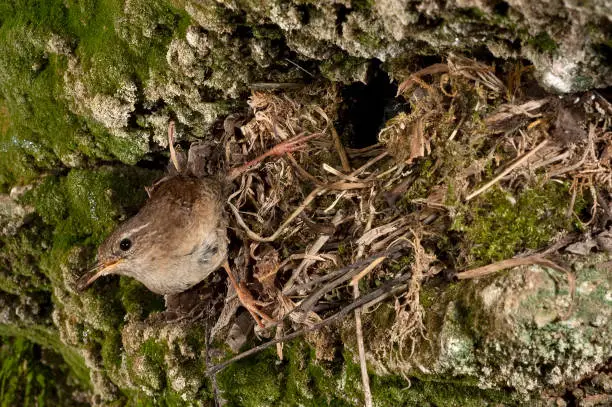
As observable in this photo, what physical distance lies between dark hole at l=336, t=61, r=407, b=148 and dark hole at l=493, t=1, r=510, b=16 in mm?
1029

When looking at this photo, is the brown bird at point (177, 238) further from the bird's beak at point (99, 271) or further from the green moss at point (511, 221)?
the green moss at point (511, 221)

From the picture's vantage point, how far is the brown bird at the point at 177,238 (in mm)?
2900

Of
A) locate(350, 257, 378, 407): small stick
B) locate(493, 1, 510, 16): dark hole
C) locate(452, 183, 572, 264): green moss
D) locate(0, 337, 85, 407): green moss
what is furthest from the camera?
locate(0, 337, 85, 407): green moss

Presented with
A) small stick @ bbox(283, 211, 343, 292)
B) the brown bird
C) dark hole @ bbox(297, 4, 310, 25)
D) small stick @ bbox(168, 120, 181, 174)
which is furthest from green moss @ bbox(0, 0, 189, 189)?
small stick @ bbox(283, 211, 343, 292)

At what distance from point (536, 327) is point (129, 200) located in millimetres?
2323

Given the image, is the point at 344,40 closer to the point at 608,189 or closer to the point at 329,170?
the point at 329,170

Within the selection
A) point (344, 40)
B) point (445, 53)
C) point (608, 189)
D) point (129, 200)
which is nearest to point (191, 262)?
point (129, 200)

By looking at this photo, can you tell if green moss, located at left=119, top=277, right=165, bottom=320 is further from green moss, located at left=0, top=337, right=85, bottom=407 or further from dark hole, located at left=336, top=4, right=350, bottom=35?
dark hole, located at left=336, top=4, right=350, bottom=35

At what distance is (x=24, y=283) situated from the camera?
399 centimetres

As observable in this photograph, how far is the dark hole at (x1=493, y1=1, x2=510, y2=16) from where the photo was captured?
1810 millimetres

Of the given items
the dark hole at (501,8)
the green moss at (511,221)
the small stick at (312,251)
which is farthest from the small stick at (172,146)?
the dark hole at (501,8)

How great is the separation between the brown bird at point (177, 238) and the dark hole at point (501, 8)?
1.29 meters

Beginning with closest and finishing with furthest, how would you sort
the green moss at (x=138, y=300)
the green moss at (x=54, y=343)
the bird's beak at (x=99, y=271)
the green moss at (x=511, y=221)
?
the green moss at (x=511, y=221) → the bird's beak at (x=99, y=271) → the green moss at (x=138, y=300) → the green moss at (x=54, y=343)

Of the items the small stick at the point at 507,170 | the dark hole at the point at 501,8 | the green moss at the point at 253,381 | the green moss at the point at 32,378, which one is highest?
the dark hole at the point at 501,8
